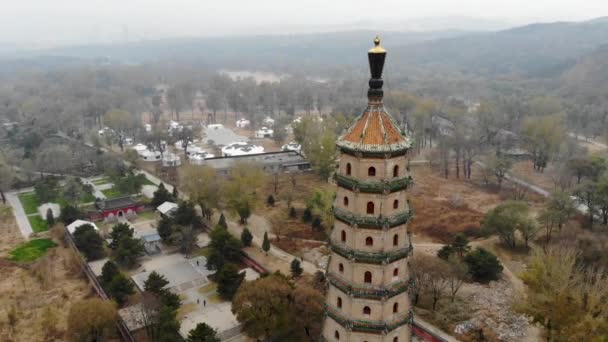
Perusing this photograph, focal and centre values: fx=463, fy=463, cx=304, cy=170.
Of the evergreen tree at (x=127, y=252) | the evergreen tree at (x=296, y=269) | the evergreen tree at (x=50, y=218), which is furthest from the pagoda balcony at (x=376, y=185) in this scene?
the evergreen tree at (x=50, y=218)

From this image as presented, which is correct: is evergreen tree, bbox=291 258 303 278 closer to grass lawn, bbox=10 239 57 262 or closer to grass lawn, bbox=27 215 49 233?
grass lawn, bbox=10 239 57 262

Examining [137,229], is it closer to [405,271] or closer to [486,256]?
[486,256]

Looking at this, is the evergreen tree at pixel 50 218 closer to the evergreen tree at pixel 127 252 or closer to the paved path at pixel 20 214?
the paved path at pixel 20 214

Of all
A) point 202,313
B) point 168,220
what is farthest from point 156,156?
point 202,313

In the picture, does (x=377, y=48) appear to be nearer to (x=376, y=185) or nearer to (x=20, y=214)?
(x=376, y=185)

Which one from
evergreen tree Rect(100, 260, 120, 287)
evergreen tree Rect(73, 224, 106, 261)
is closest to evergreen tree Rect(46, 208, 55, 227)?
evergreen tree Rect(73, 224, 106, 261)

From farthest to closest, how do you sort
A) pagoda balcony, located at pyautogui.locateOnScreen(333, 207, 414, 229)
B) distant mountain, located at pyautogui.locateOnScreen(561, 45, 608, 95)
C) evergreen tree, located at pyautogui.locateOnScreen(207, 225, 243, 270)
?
1. distant mountain, located at pyautogui.locateOnScreen(561, 45, 608, 95)
2. evergreen tree, located at pyautogui.locateOnScreen(207, 225, 243, 270)
3. pagoda balcony, located at pyautogui.locateOnScreen(333, 207, 414, 229)
